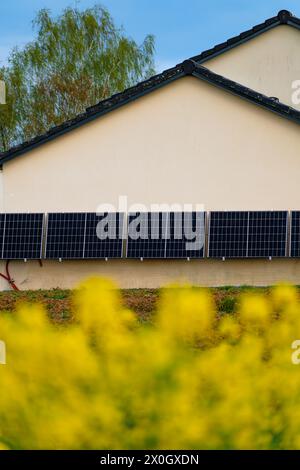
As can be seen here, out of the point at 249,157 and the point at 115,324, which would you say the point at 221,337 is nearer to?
the point at 115,324

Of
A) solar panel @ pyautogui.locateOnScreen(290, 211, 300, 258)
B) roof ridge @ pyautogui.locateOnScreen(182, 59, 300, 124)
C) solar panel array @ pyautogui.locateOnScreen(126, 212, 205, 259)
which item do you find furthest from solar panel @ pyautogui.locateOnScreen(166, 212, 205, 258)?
roof ridge @ pyautogui.locateOnScreen(182, 59, 300, 124)

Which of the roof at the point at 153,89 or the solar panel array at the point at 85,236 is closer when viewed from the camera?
the roof at the point at 153,89

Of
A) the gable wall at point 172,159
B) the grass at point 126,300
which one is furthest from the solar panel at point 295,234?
the grass at point 126,300

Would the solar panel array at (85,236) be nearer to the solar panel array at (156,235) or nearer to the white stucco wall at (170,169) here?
the solar panel array at (156,235)

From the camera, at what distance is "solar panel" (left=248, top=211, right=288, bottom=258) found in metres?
18.2

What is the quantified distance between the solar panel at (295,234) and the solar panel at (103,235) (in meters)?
3.37

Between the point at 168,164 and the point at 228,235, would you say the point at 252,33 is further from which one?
the point at 228,235

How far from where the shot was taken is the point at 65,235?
19.0m

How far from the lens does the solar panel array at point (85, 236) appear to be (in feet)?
61.5

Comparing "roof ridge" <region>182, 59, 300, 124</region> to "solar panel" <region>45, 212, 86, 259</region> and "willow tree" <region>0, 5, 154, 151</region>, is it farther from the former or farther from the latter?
"willow tree" <region>0, 5, 154, 151</region>

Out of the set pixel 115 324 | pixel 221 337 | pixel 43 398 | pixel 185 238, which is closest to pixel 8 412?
pixel 43 398

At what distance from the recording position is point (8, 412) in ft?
18.6

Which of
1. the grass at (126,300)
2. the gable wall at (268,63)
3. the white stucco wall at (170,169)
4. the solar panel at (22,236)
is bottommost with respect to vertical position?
the grass at (126,300)

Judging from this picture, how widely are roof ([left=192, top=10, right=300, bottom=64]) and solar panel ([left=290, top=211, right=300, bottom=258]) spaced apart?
5819 millimetres
